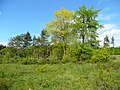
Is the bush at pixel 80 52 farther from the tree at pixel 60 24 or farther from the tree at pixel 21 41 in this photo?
the tree at pixel 21 41

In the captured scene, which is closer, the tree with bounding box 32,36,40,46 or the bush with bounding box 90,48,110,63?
the bush with bounding box 90,48,110,63

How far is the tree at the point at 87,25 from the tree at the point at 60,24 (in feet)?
14.2

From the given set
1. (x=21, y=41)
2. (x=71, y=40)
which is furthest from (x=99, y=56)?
(x=21, y=41)

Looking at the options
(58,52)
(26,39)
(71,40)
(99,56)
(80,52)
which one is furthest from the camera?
(26,39)

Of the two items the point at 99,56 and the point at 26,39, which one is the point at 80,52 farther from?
the point at 26,39

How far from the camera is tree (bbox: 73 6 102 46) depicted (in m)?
30.1

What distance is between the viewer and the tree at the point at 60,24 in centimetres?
3513

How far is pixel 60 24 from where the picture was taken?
35.5 m

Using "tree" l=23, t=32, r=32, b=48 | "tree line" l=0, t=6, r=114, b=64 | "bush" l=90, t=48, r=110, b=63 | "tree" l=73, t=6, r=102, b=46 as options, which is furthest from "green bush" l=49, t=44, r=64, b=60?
"tree" l=23, t=32, r=32, b=48

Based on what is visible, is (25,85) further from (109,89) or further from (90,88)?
(109,89)

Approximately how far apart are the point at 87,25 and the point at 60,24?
5.91 m

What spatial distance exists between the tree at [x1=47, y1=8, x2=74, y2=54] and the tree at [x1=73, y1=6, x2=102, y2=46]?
434 centimetres

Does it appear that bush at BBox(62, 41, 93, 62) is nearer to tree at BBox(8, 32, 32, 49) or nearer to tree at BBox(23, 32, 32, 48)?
tree at BBox(8, 32, 32, 49)

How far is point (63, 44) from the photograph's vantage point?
3484 cm
